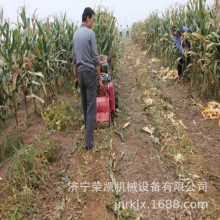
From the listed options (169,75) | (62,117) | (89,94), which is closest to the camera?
(89,94)

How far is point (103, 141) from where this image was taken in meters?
3.43

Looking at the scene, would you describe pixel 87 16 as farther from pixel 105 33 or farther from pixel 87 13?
pixel 105 33

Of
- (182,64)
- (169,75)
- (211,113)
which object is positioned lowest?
(211,113)

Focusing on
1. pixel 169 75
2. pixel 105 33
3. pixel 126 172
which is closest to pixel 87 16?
pixel 126 172

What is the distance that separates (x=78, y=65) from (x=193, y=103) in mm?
2874

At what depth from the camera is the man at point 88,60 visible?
2885mm

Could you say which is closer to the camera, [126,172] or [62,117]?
[126,172]

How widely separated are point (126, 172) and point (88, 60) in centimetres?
165

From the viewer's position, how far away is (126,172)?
8.93 feet

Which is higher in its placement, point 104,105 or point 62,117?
point 104,105

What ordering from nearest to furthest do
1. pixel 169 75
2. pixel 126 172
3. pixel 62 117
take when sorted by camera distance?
1. pixel 126 172
2. pixel 62 117
3. pixel 169 75

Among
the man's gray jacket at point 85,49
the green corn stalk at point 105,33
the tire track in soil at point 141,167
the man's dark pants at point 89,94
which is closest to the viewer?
the tire track in soil at point 141,167

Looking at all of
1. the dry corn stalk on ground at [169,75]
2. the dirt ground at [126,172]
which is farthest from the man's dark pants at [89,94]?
the dry corn stalk on ground at [169,75]

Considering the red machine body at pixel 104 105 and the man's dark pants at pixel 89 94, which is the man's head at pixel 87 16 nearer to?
the man's dark pants at pixel 89 94
